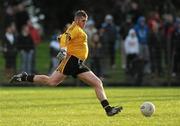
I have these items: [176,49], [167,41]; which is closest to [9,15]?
[167,41]

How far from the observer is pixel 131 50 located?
95.5 ft

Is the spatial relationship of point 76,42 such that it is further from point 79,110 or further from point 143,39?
point 143,39

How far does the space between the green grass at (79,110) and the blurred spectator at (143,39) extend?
5.93 meters

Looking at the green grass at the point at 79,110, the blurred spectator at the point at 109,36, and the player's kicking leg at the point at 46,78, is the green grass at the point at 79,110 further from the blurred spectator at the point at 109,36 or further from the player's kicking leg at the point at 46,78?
the blurred spectator at the point at 109,36

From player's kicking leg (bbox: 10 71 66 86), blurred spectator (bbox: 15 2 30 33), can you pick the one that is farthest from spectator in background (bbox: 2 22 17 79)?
player's kicking leg (bbox: 10 71 66 86)

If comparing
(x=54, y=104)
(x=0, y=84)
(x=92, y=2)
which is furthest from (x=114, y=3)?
(x=54, y=104)

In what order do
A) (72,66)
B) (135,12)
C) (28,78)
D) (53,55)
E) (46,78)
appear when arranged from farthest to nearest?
(135,12) < (53,55) < (28,78) < (46,78) < (72,66)

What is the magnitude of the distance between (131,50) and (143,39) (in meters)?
0.67

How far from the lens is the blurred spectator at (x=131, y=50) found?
2883 cm

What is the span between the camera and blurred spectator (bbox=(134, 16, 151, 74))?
95.1ft

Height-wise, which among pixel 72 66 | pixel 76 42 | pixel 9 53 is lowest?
pixel 9 53

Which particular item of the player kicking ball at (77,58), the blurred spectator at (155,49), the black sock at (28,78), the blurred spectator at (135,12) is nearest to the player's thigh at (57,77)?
the player kicking ball at (77,58)

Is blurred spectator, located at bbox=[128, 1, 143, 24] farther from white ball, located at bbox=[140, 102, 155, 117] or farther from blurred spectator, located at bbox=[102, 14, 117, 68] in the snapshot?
white ball, located at bbox=[140, 102, 155, 117]

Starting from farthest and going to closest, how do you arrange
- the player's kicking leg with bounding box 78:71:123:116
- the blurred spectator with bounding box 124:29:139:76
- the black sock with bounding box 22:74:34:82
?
the blurred spectator with bounding box 124:29:139:76, the black sock with bounding box 22:74:34:82, the player's kicking leg with bounding box 78:71:123:116
